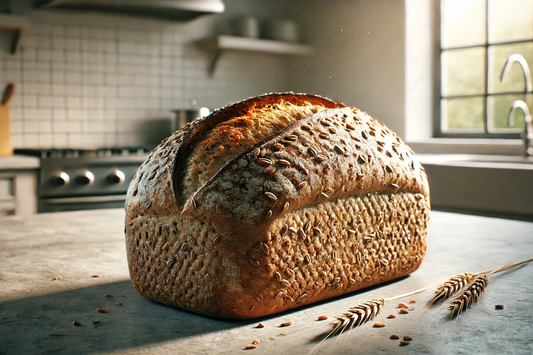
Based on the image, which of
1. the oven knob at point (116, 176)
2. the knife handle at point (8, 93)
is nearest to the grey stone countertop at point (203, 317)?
the oven knob at point (116, 176)

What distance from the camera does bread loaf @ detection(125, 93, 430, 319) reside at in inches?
27.4

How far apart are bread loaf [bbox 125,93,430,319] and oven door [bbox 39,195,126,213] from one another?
1.96 metres

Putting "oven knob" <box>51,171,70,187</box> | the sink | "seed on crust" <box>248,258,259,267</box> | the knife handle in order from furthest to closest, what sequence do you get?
1. the knife handle
2. "oven knob" <box>51,171,70,187</box>
3. the sink
4. "seed on crust" <box>248,258,259,267</box>

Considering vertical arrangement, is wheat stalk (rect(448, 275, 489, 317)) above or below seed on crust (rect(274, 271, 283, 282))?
below

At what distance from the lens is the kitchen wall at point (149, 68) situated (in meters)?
3.09

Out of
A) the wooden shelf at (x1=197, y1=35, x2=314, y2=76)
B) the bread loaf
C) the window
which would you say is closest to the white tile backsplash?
the wooden shelf at (x1=197, y1=35, x2=314, y2=76)

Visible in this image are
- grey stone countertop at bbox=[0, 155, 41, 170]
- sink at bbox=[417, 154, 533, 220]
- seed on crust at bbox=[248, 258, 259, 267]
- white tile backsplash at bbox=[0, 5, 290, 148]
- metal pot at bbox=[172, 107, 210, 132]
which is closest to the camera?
seed on crust at bbox=[248, 258, 259, 267]

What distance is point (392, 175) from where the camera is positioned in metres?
0.91

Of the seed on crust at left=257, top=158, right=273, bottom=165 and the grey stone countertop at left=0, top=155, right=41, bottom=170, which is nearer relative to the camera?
the seed on crust at left=257, top=158, right=273, bottom=165

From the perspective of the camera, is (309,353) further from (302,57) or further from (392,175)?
(302,57)

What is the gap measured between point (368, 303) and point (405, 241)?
265mm

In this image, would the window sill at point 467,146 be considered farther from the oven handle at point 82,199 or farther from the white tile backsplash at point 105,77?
the oven handle at point 82,199

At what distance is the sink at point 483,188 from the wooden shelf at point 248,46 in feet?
5.63

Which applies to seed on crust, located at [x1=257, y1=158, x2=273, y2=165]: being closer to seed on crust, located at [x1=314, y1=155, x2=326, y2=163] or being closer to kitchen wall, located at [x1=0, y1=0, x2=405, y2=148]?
seed on crust, located at [x1=314, y1=155, x2=326, y2=163]
